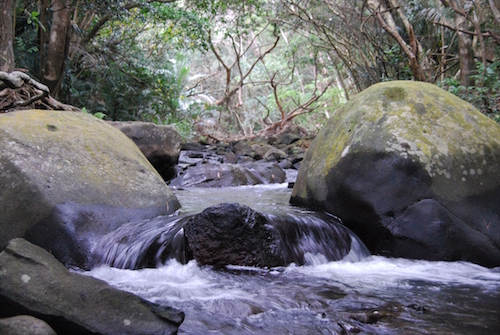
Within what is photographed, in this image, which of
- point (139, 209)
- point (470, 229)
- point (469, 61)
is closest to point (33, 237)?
point (139, 209)

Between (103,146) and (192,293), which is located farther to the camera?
(103,146)

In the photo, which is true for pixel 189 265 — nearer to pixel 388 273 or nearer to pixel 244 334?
pixel 244 334

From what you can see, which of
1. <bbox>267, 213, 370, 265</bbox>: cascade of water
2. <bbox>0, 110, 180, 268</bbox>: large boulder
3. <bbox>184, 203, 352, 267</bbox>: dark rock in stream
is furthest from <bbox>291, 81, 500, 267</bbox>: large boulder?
<bbox>0, 110, 180, 268</bbox>: large boulder

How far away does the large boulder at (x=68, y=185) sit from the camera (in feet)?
11.0

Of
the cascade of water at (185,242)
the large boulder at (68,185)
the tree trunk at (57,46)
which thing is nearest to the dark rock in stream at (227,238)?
the cascade of water at (185,242)

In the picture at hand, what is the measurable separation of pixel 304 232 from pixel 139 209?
1613 mm

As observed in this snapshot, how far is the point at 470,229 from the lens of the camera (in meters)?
3.61

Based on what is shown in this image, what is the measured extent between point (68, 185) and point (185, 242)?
1.19 metres

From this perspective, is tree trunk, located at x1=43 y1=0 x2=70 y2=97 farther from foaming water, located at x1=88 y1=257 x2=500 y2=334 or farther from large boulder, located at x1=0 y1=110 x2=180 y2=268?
foaming water, located at x1=88 y1=257 x2=500 y2=334

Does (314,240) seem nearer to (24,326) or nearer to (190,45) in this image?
(24,326)

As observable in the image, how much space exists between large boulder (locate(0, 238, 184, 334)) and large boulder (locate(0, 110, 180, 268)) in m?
1.29

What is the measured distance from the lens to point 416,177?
12.4 feet

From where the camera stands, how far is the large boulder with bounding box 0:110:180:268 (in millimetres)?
3363

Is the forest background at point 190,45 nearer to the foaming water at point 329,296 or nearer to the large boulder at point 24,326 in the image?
the foaming water at point 329,296
